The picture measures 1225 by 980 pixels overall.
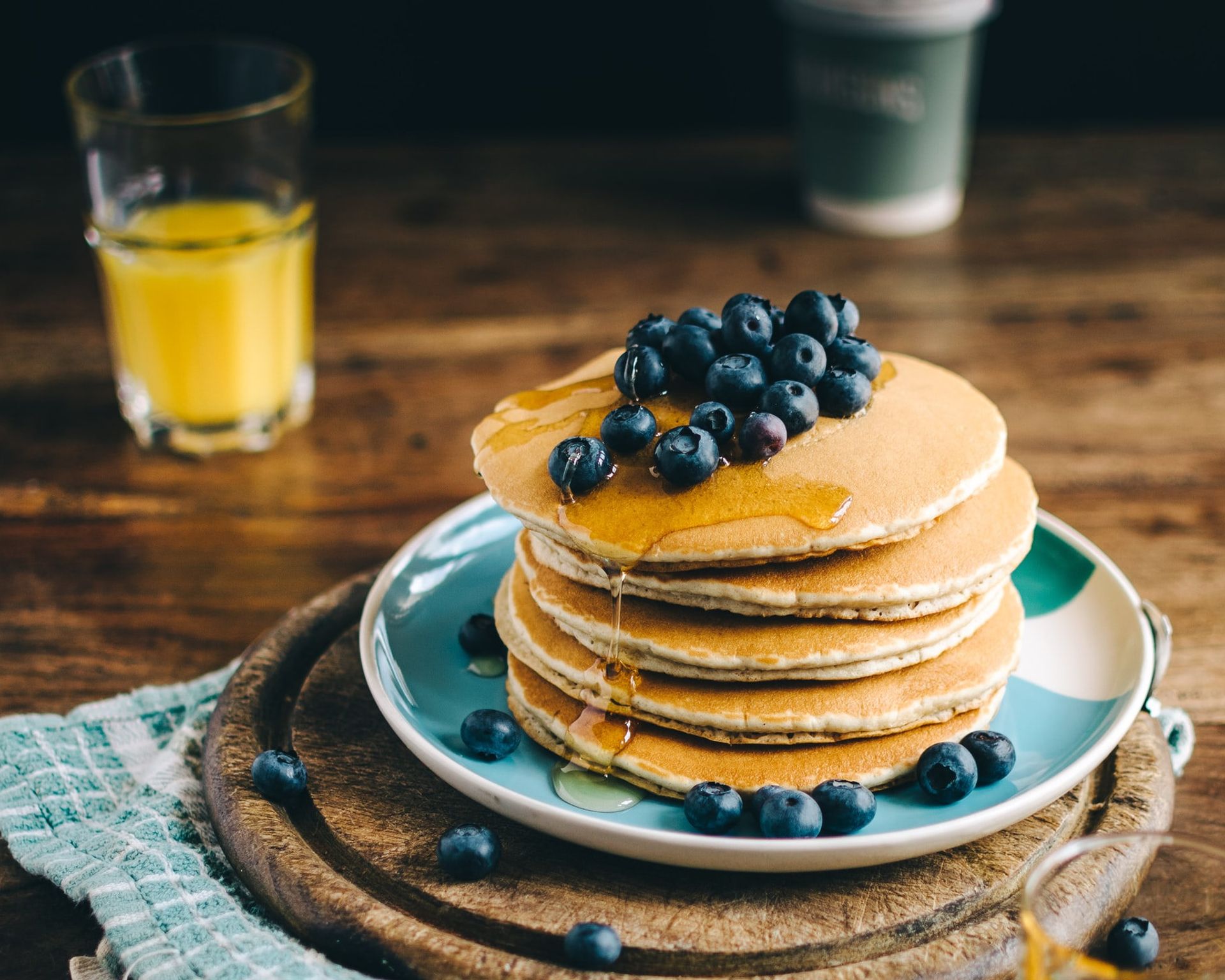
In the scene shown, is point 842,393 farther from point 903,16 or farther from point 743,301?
point 903,16

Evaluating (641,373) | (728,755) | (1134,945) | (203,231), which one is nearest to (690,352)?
(641,373)

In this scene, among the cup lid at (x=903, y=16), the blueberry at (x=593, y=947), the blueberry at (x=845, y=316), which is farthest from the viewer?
the cup lid at (x=903, y=16)

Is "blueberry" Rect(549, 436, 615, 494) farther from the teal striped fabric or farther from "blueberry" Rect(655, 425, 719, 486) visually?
the teal striped fabric

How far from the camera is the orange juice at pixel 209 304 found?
224 centimetres

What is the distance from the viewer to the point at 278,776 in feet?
4.47

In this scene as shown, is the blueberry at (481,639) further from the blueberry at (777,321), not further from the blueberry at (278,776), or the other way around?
the blueberry at (777,321)

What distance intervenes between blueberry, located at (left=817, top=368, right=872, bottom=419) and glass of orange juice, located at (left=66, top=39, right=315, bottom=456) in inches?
49.5

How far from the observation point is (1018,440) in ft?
7.65

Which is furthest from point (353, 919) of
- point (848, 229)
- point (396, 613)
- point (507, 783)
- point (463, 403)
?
point (848, 229)

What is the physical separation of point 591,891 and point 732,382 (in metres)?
0.53

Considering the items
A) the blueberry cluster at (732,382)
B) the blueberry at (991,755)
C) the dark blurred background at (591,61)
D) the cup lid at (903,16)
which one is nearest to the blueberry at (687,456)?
the blueberry cluster at (732,382)

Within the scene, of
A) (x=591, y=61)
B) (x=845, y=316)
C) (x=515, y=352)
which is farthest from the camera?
(x=591, y=61)

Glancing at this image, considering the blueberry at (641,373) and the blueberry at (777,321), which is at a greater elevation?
the blueberry at (777,321)

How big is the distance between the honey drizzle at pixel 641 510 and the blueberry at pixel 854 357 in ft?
0.24
